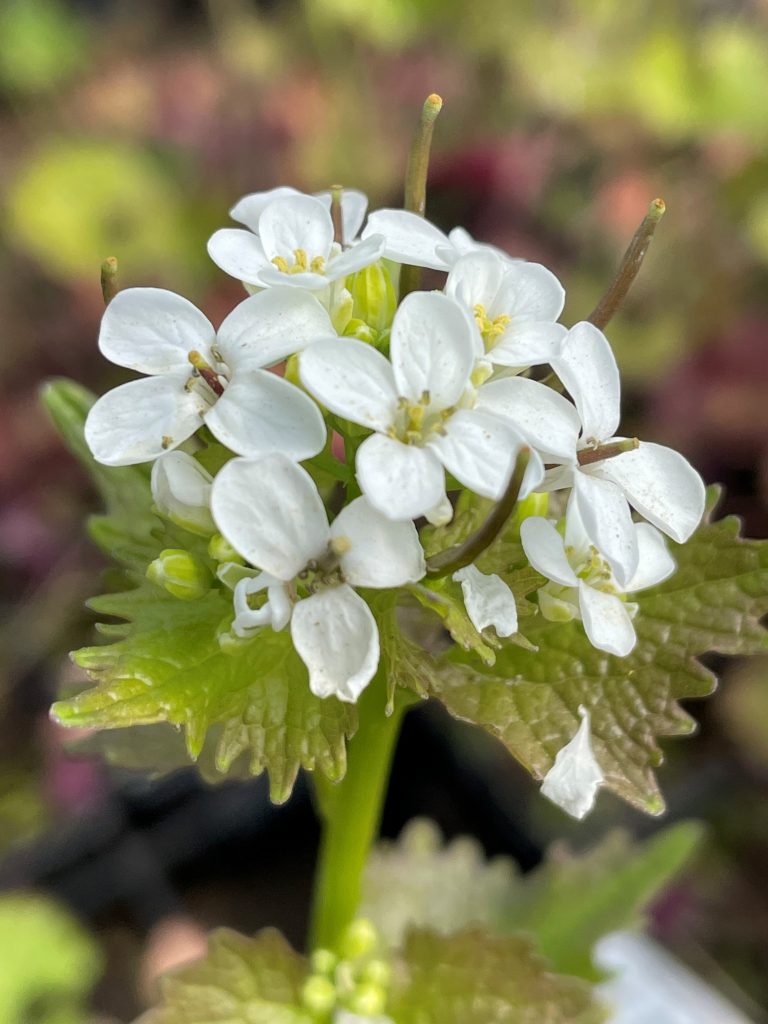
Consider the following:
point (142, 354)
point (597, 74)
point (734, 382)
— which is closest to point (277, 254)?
point (142, 354)

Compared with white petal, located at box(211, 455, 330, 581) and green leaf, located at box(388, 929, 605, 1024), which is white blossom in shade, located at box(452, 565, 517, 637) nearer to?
white petal, located at box(211, 455, 330, 581)

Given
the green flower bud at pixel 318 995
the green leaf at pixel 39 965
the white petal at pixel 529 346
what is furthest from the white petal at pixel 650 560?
the green leaf at pixel 39 965

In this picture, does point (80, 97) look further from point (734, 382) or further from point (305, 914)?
point (305, 914)

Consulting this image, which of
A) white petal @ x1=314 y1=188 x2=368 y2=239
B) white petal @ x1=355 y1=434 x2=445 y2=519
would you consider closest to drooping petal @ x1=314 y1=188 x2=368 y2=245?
white petal @ x1=314 y1=188 x2=368 y2=239

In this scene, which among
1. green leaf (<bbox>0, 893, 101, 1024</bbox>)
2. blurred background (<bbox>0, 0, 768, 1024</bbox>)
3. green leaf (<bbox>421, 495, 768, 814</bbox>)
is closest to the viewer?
green leaf (<bbox>421, 495, 768, 814</bbox>)

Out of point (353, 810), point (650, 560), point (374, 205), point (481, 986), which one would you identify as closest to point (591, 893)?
point (481, 986)

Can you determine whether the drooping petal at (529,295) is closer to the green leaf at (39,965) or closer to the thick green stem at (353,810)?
the thick green stem at (353,810)
